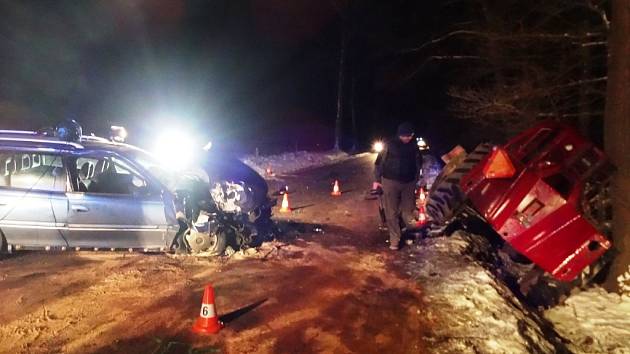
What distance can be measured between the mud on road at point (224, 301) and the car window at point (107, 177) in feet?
2.92

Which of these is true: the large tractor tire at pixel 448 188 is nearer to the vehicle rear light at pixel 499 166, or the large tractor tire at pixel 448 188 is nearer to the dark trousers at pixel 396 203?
the dark trousers at pixel 396 203

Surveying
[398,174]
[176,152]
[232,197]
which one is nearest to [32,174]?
[176,152]

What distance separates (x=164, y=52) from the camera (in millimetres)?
39750

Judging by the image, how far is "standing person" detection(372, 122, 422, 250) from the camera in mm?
8125

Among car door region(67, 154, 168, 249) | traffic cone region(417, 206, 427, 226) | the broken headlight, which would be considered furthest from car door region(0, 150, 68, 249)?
traffic cone region(417, 206, 427, 226)

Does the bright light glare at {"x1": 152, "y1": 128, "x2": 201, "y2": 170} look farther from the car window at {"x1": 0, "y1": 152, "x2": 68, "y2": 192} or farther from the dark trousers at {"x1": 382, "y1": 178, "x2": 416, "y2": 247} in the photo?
the dark trousers at {"x1": 382, "y1": 178, "x2": 416, "y2": 247}

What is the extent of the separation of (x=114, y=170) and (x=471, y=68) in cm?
1126

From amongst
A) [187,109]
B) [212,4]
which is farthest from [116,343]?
[212,4]

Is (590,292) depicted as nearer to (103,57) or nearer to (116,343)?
(116,343)

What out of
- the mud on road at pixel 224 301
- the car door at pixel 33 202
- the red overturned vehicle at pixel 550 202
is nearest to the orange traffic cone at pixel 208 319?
the mud on road at pixel 224 301

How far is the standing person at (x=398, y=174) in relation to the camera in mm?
8125

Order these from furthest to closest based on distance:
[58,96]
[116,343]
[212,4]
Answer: [212,4], [58,96], [116,343]

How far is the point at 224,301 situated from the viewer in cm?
601

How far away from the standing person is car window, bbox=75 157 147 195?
10.8ft
